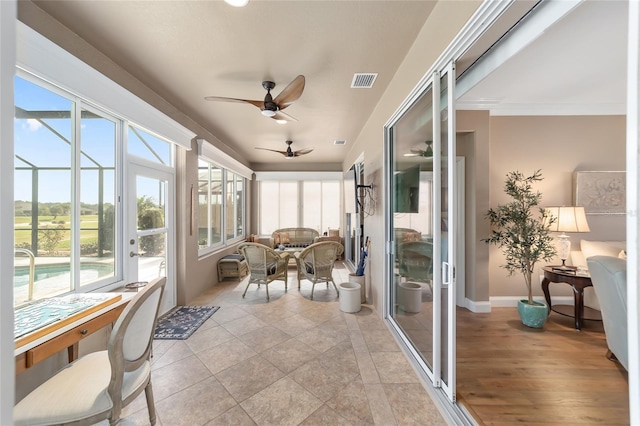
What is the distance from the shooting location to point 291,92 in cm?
247

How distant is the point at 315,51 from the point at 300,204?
5340mm

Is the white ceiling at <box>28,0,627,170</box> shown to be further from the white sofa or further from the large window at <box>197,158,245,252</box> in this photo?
the white sofa

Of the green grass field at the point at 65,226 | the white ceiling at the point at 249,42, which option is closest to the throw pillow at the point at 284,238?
the white ceiling at the point at 249,42

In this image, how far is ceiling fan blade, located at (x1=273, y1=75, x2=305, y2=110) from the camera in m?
2.29

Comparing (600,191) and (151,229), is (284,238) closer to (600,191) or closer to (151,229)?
(151,229)

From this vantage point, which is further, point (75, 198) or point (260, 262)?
point (260, 262)

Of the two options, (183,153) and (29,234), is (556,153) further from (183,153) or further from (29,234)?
(29,234)

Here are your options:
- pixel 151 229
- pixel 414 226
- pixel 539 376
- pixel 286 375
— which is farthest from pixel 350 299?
pixel 151 229

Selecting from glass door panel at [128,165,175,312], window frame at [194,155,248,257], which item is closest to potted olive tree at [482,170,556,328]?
glass door panel at [128,165,175,312]

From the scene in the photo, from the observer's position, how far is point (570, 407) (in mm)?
1668

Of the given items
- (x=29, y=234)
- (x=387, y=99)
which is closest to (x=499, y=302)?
(x=387, y=99)

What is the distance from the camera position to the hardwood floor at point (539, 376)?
5.31 feet

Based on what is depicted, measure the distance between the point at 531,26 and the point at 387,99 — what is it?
1561mm

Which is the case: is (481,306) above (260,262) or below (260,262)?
below
